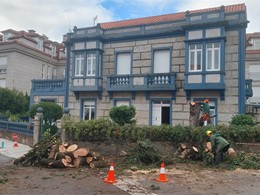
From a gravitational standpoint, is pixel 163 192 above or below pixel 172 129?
below

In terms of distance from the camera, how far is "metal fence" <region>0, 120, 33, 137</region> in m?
15.1

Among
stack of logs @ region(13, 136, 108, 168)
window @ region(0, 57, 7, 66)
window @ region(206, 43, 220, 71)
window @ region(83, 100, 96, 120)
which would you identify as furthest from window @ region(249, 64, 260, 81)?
window @ region(0, 57, 7, 66)

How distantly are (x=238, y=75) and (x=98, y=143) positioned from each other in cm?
935

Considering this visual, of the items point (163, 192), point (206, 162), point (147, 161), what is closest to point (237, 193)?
point (163, 192)

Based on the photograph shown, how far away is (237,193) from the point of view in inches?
254

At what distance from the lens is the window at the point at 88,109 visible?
19395 mm

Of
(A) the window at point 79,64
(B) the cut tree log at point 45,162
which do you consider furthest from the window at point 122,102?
(B) the cut tree log at point 45,162

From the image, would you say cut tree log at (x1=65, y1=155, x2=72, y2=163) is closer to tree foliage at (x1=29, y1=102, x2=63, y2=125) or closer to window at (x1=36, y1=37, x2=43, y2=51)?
tree foliage at (x1=29, y1=102, x2=63, y2=125)

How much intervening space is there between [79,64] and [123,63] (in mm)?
3303

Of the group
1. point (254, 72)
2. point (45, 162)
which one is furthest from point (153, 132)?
point (254, 72)

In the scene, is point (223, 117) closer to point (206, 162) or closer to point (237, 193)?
point (206, 162)

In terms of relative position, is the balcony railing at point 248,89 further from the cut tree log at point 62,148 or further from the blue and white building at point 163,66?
the cut tree log at point 62,148

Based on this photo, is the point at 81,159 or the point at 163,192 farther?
the point at 81,159

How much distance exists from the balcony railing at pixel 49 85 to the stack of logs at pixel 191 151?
12.2 m
